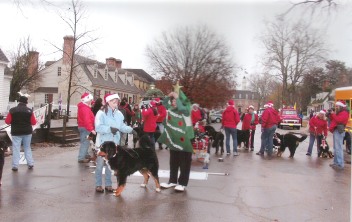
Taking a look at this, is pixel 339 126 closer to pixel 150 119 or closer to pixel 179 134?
pixel 179 134

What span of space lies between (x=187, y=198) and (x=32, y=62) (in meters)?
40.4

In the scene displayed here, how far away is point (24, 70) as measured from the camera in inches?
1614

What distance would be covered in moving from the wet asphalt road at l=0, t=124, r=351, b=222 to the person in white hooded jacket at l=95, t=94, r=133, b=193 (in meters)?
0.33

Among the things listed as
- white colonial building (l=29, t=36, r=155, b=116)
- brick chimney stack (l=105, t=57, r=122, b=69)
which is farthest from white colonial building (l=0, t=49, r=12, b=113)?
brick chimney stack (l=105, t=57, r=122, b=69)

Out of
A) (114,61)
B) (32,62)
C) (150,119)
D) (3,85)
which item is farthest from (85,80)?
(32,62)

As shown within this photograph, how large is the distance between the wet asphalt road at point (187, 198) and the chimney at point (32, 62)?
35417 millimetres

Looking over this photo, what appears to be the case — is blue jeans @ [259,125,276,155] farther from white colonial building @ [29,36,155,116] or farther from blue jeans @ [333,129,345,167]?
white colonial building @ [29,36,155,116]

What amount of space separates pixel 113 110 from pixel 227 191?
96.6 inches

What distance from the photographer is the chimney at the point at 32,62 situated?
1625 inches

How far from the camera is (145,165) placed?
618cm

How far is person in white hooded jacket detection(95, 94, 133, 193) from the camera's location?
600 centimetres

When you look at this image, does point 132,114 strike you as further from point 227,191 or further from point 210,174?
point 227,191

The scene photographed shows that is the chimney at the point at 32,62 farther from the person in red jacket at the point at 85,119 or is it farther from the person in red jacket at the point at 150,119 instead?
the person in red jacket at the point at 85,119

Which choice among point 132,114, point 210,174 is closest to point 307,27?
point 210,174
